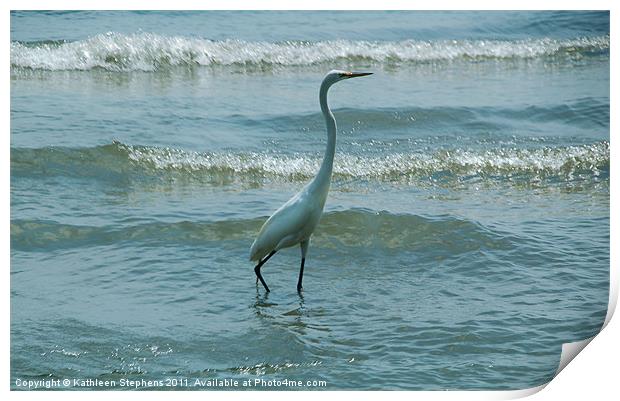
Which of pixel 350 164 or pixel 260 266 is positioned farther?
pixel 350 164

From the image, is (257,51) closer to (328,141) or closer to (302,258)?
(328,141)

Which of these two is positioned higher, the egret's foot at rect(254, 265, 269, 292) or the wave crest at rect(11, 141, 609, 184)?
the wave crest at rect(11, 141, 609, 184)

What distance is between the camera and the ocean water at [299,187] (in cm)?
446

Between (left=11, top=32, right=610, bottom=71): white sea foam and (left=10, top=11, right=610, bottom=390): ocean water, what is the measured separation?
24 mm

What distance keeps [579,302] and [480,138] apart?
2.40m

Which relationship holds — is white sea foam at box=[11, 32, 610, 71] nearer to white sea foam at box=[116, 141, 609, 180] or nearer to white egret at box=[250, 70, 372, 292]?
white sea foam at box=[116, 141, 609, 180]

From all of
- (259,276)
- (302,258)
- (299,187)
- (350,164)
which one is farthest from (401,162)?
(259,276)

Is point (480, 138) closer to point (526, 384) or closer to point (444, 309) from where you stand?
point (444, 309)

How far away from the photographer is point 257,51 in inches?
245

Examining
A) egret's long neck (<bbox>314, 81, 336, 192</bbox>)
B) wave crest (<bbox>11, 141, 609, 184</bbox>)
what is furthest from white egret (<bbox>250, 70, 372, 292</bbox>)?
wave crest (<bbox>11, 141, 609, 184</bbox>)

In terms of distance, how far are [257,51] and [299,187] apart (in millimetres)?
955

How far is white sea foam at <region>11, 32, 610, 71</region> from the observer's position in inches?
230

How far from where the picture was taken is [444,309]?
15.8 ft

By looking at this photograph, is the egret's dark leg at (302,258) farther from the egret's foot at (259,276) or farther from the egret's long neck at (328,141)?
the egret's long neck at (328,141)
